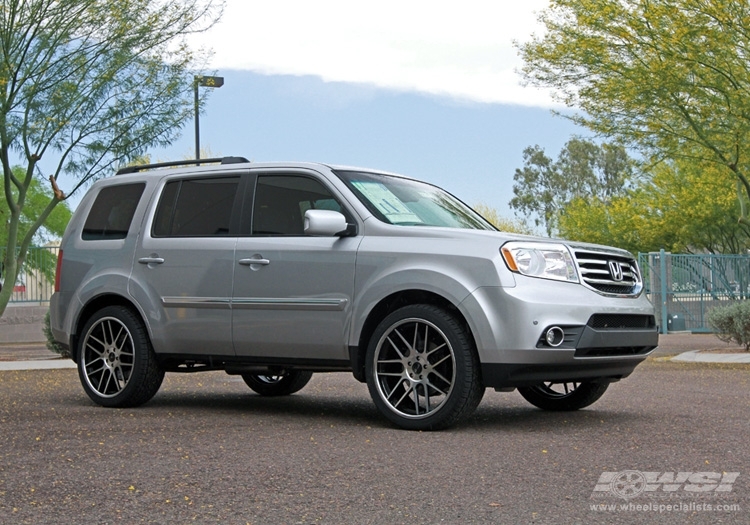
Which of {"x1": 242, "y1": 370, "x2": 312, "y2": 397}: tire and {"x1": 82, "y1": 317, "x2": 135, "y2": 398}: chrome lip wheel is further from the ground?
{"x1": 82, "y1": 317, "x2": 135, "y2": 398}: chrome lip wheel

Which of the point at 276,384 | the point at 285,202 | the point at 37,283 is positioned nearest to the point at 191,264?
the point at 285,202

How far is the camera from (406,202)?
9000mm

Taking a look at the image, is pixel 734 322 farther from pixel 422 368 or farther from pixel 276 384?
pixel 422 368

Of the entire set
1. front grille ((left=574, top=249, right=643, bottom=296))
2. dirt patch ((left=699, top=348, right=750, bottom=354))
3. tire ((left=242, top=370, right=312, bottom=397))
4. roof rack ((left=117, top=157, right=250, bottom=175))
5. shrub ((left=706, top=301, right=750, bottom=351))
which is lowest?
dirt patch ((left=699, top=348, right=750, bottom=354))

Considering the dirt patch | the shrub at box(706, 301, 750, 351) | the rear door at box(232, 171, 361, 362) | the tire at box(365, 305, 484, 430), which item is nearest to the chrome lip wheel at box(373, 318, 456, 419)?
the tire at box(365, 305, 484, 430)

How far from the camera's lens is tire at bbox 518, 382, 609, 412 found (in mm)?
9320

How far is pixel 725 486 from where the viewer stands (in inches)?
230

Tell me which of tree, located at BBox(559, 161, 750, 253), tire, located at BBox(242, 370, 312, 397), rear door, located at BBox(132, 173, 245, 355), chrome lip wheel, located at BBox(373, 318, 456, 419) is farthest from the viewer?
tree, located at BBox(559, 161, 750, 253)

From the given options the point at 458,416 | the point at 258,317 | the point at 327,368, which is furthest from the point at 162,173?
the point at 458,416

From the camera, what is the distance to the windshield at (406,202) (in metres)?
8.70

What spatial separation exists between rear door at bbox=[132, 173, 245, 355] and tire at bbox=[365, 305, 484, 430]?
1.57 metres

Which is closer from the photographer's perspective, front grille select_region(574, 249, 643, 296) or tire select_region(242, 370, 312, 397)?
front grille select_region(574, 249, 643, 296)

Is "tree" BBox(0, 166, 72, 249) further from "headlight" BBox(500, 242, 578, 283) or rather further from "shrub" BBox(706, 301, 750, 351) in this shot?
"headlight" BBox(500, 242, 578, 283)

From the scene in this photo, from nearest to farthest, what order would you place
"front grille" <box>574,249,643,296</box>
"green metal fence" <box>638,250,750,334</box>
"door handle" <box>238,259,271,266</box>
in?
1. "front grille" <box>574,249,643,296</box>
2. "door handle" <box>238,259,271,266</box>
3. "green metal fence" <box>638,250,750,334</box>
